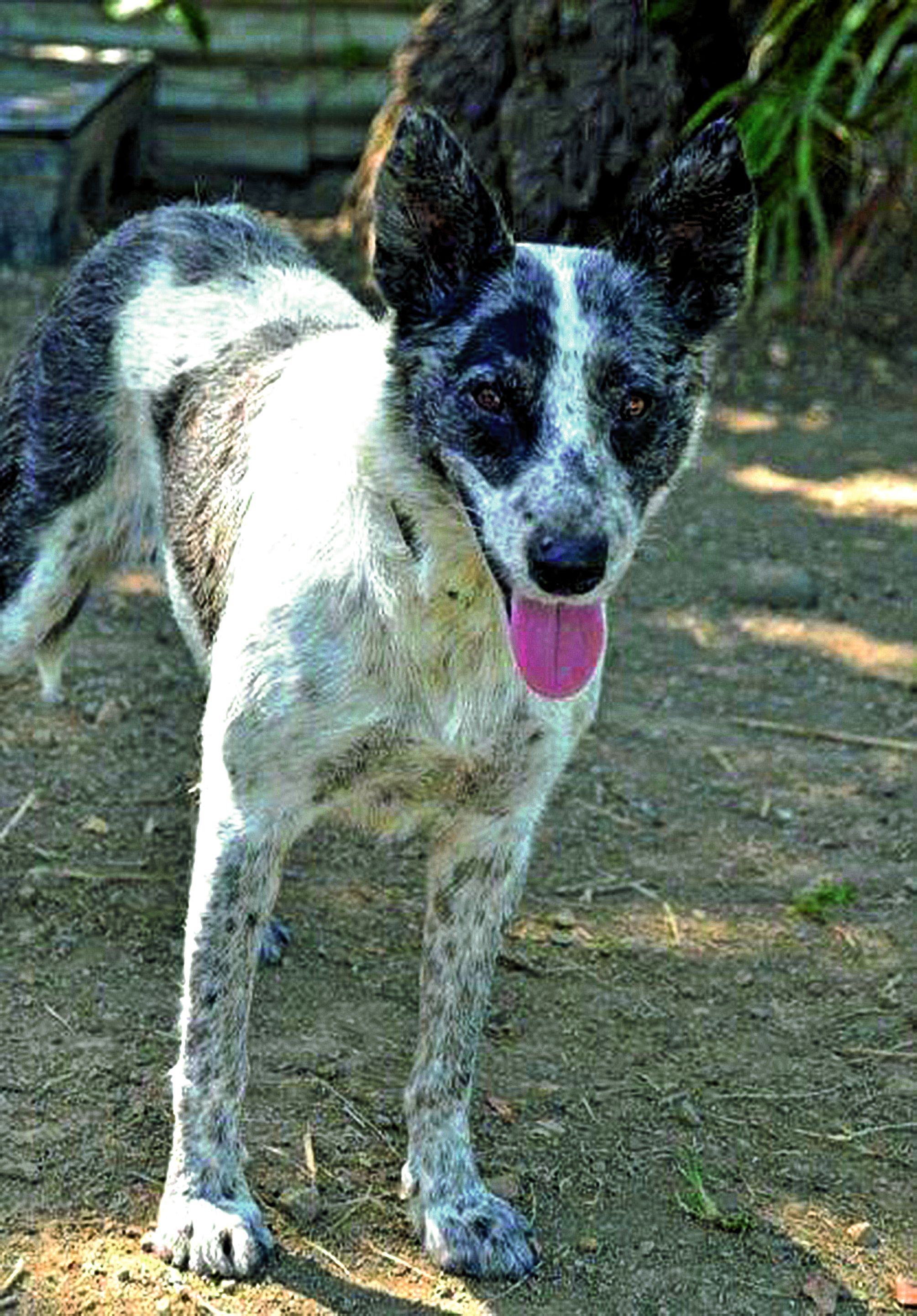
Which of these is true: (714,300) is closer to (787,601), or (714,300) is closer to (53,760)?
(53,760)

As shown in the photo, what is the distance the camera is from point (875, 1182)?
436 cm

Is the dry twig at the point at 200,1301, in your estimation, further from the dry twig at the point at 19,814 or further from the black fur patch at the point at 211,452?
the dry twig at the point at 19,814

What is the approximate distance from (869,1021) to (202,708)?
6.60ft

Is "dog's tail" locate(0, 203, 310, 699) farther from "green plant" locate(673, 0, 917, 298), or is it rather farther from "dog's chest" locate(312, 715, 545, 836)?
"green plant" locate(673, 0, 917, 298)

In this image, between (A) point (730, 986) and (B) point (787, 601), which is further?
(B) point (787, 601)

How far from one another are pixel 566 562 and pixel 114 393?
168 cm

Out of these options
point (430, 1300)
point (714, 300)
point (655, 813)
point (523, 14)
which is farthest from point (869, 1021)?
point (523, 14)

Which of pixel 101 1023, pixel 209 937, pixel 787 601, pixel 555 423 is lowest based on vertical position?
pixel 787 601

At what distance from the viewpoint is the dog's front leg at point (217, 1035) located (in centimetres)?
388

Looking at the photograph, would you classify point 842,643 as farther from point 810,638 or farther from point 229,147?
point 229,147

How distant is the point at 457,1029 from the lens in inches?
163

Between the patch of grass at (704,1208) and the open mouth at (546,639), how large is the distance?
1146 mm

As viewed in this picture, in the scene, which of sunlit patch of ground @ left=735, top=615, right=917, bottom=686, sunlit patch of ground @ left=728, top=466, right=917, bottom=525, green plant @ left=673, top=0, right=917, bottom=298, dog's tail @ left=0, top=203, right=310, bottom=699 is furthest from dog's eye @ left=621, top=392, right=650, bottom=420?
green plant @ left=673, top=0, right=917, bottom=298

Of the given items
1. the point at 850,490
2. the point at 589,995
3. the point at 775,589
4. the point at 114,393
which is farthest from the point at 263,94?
the point at 589,995
